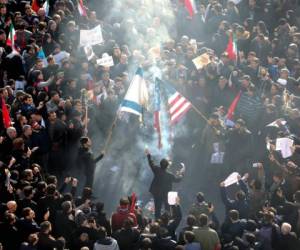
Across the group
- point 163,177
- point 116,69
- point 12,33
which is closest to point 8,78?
point 12,33

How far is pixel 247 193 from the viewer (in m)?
18.1

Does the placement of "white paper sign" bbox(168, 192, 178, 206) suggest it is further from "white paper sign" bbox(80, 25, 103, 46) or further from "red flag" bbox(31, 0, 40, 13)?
"red flag" bbox(31, 0, 40, 13)

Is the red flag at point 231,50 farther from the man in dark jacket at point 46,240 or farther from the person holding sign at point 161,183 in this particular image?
the man in dark jacket at point 46,240

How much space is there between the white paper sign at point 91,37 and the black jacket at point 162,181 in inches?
178

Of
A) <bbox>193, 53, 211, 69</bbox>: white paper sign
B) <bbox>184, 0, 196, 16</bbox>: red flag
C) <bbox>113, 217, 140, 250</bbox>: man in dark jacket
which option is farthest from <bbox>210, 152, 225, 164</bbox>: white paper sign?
<bbox>184, 0, 196, 16</bbox>: red flag

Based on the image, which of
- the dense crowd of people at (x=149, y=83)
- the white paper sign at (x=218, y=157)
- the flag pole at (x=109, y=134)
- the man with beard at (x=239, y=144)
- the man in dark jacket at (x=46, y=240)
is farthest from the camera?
the white paper sign at (x=218, y=157)

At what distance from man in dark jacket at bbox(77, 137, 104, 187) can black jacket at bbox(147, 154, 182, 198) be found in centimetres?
136

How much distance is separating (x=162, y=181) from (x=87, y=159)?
1777mm

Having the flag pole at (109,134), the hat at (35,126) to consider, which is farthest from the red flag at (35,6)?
the hat at (35,126)

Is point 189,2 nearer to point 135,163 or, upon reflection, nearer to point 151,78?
point 151,78

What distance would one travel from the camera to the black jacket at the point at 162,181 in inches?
715

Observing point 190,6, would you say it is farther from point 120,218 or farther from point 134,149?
point 120,218

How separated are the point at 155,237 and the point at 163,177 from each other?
2897 mm

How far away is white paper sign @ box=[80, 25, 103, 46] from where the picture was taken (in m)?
21.4
